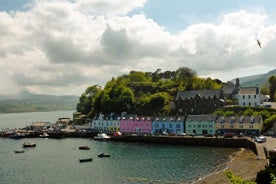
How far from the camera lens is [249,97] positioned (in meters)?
90.1

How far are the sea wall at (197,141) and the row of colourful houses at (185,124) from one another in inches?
312

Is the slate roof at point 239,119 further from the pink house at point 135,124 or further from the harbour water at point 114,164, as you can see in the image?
the pink house at point 135,124

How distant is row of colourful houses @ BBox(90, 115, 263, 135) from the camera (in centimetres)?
7669

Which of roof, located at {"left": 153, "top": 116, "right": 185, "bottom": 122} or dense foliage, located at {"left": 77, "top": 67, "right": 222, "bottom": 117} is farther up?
dense foliage, located at {"left": 77, "top": 67, "right": 222, "bottom": 117}

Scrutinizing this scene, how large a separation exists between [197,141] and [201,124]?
10.0m

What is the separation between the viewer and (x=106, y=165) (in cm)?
5619

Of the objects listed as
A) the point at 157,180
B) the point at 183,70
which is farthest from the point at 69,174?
the point at 183,70

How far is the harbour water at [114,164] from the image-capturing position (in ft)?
156

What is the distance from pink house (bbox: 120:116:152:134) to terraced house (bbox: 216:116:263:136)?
1759 centimetres

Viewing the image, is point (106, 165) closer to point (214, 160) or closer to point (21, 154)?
point (214, 160)

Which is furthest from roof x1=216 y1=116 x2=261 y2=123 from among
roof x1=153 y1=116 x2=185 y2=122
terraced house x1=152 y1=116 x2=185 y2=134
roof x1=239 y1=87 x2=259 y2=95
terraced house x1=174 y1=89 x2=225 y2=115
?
terraced house x1=174 y1=89 x2=225 y2=115

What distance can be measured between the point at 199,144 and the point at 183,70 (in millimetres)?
64114

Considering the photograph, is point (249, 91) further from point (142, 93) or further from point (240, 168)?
point (240, 168)

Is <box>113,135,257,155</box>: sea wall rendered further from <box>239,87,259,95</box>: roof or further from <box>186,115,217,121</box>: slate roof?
<box>239,87,259,95</box>: roof
